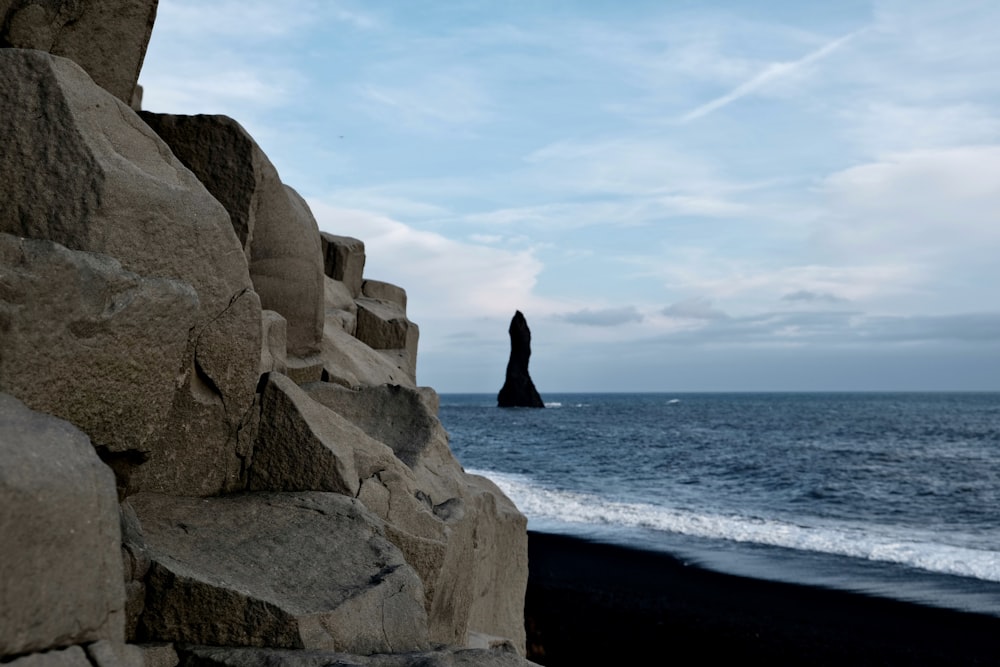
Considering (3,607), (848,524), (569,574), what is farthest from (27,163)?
(848,524)

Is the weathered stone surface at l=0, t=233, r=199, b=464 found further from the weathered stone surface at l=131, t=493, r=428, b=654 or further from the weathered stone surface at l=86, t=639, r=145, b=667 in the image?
the weathered stone surface at l=86, t=639, r=145, b=667

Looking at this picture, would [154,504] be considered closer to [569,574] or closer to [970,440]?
[569,574]

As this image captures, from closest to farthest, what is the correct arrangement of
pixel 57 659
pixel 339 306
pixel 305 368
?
pixel 57 659 < pixel 305 368 < pixel 339 306

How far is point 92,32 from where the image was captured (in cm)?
478

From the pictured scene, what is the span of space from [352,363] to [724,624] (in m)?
7.00

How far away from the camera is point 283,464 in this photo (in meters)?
4.93

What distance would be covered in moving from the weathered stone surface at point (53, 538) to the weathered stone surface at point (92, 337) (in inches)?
8.7

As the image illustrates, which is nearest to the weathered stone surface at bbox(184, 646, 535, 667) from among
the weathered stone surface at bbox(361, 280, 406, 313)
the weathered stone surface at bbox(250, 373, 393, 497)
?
the weathered stone surface at bbox(250, 373, 393, 497)

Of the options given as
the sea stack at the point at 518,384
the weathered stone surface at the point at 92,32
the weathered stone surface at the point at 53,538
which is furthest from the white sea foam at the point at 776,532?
the sea stack at the point at 518,384

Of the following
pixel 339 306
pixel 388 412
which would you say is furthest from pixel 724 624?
pixel 388 412

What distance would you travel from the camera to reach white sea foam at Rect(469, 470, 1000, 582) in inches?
645

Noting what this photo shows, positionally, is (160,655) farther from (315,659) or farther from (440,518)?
(440,518)

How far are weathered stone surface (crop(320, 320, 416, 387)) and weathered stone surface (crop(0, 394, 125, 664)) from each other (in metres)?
4.05

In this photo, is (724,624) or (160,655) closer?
(160,655)
